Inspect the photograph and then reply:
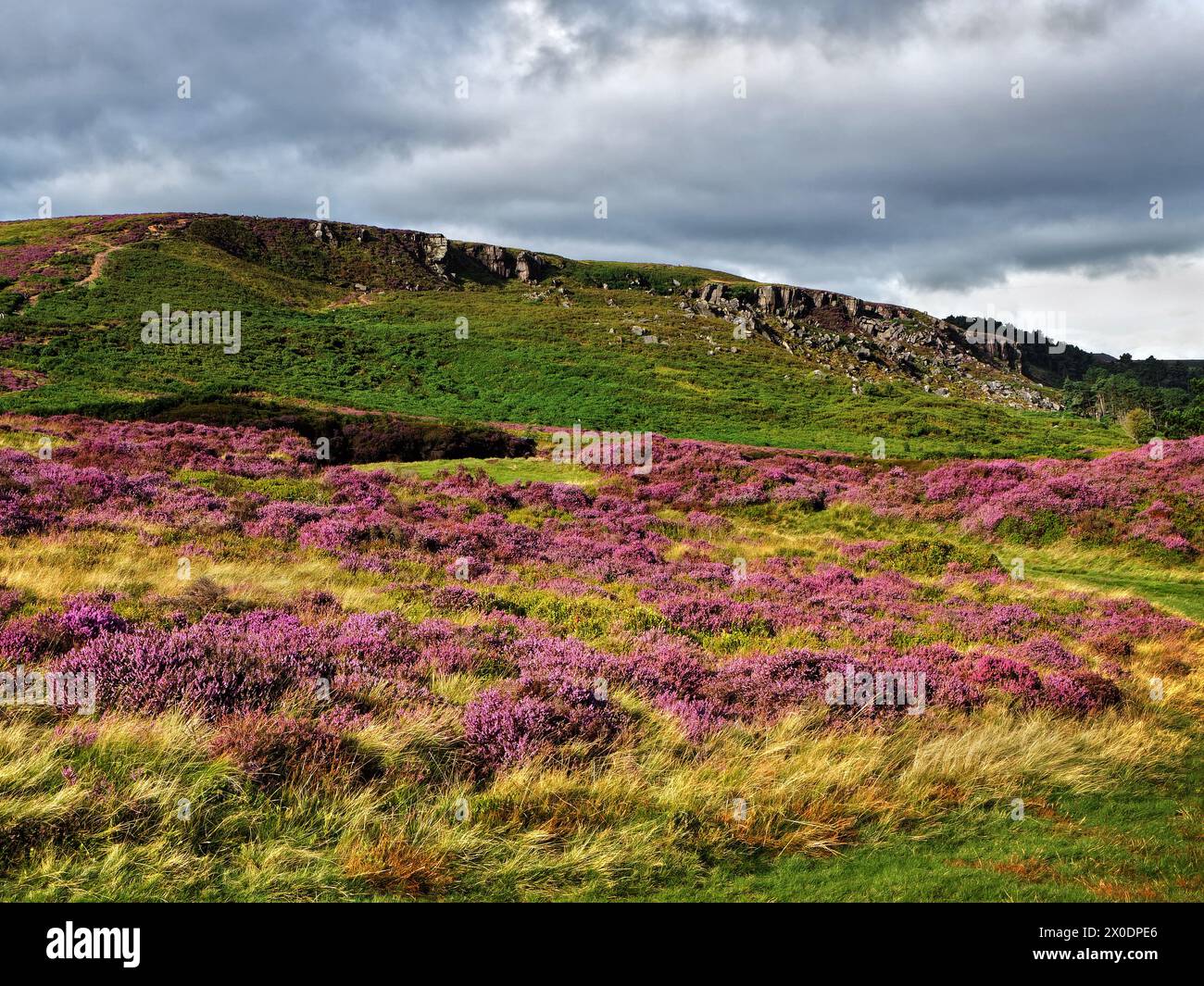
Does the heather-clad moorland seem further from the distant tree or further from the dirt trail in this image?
the dirt trail

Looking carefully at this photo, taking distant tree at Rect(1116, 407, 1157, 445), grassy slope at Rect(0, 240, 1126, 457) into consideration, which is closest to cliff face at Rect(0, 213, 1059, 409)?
grassy slope at Rect(0, 240, 1126, 457)

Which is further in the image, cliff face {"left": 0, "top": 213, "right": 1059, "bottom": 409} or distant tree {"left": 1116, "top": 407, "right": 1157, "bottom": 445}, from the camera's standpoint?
cliff face {"left": 0, "top": 213, "right": 1059, "bottom": 409}

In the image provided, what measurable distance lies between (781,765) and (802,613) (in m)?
6.66

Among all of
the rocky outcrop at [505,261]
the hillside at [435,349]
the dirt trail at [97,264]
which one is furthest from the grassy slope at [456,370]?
the rocky outcrop at [505,261]

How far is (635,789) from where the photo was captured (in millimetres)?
5723

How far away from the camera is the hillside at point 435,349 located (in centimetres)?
5050

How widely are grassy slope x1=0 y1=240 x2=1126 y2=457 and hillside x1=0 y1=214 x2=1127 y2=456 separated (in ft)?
1.04

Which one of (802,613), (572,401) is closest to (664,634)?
(802,613)

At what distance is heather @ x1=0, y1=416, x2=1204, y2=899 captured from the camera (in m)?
4.69

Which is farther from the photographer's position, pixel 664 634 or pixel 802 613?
pixel 802 613

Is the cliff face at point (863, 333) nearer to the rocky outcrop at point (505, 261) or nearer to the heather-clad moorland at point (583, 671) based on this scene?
the rocky outcrop at point (505, 261)
